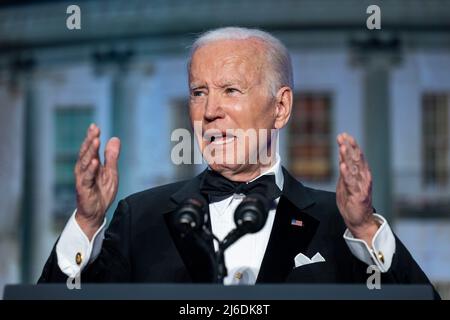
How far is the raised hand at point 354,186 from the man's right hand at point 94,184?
0.53m

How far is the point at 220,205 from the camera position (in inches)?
80.8

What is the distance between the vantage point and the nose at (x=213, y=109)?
6.20ft

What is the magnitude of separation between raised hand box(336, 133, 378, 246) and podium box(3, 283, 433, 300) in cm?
19

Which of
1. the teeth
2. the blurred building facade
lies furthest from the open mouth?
the blurred building facade

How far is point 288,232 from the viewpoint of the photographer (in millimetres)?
1951

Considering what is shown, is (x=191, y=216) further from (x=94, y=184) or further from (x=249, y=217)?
(x=94, y=184)

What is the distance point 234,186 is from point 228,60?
0.34 meters

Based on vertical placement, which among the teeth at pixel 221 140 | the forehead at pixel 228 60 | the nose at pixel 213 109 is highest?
the forehead at pixel 228 60

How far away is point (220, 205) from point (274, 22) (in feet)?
8.25

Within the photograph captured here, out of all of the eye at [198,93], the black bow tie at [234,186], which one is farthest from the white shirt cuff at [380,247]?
the eye at [198,93]

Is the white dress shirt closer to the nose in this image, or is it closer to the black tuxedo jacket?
the black tuxedo jacket

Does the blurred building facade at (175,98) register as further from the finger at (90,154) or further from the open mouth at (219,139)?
the finger at (90,154)
